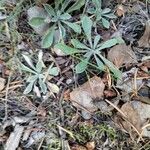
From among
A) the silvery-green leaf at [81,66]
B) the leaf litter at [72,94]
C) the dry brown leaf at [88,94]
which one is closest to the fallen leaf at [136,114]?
the leaf litter at [72,94]

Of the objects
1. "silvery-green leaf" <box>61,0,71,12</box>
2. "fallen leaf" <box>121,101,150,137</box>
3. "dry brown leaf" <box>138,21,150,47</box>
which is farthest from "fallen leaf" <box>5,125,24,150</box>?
"dry brown leaf" <box>138,21,150,47</box>

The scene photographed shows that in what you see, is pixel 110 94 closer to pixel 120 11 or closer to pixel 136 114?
pixel 136 114

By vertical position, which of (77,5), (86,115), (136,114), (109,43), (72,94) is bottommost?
(136,114)

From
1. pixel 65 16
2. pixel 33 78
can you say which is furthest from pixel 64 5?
pixel 33 78

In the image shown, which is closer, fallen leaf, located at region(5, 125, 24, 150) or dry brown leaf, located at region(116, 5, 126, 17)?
fallen leaf, located at region(5, 125, 24, 150)

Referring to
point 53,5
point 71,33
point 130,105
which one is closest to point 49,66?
point 71,33

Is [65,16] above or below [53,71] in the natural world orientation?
above

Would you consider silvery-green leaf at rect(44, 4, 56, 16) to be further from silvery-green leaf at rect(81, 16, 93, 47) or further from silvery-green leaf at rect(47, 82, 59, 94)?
silvery-green leaf at rect(47, 82, 59, 94)
